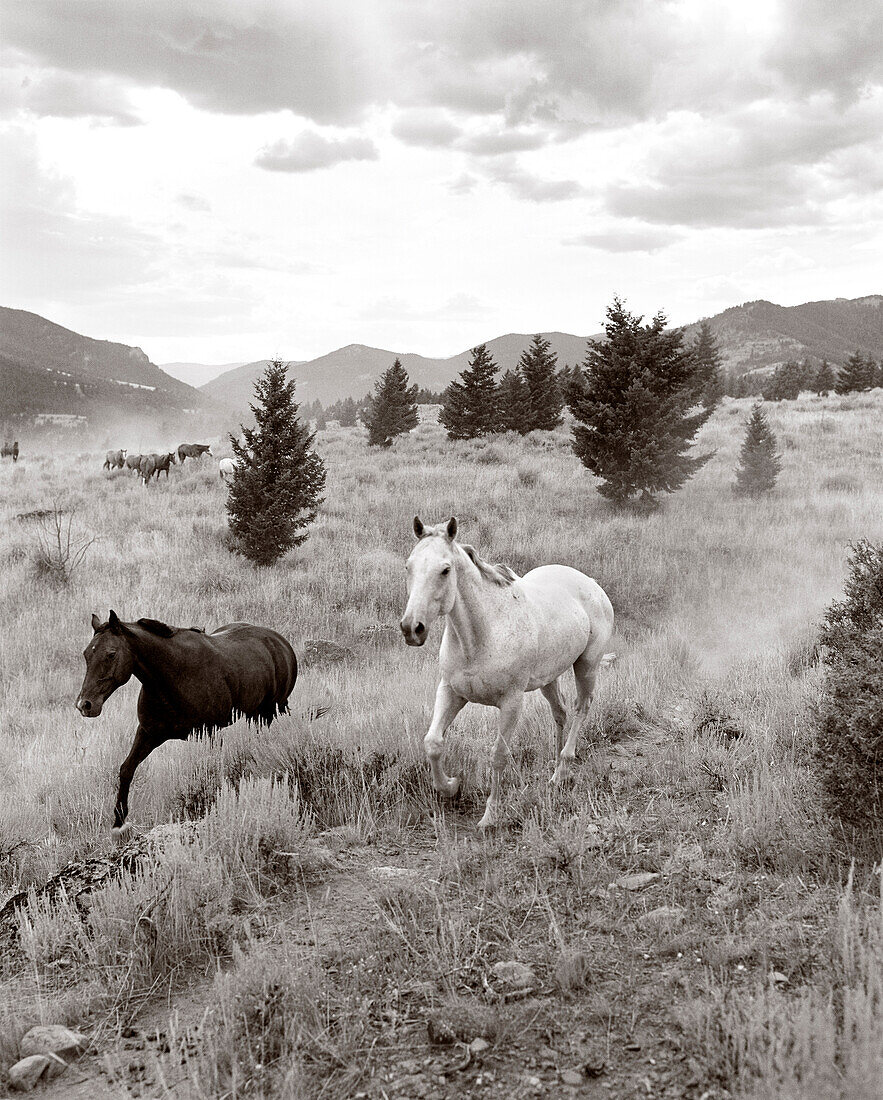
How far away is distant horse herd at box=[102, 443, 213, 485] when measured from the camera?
25.9 meters

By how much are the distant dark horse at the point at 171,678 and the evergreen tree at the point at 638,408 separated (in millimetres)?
14525

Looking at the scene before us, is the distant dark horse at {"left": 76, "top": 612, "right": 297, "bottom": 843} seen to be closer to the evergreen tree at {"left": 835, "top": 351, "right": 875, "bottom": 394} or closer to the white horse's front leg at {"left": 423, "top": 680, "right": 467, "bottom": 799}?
the white horse's front leg at {"left": 423, "top": 680, "right": 467, "bottom": 799}

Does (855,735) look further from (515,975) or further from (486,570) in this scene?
(486,570)

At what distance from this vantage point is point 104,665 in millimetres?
5125

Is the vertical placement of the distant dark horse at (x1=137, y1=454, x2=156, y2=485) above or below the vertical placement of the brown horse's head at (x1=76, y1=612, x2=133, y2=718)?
above

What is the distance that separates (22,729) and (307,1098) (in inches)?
266

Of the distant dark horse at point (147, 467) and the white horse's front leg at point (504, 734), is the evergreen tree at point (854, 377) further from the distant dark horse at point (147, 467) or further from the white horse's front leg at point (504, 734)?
the white horse's front leg at point (504, 734)

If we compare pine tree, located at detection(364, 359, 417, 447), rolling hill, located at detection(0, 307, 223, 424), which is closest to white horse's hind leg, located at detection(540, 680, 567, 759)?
pine tree, located at detection(364, 359, 417, 447)

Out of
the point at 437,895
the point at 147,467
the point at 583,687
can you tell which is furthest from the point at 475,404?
the point at 437,895

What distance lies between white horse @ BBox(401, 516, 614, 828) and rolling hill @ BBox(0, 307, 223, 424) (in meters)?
115

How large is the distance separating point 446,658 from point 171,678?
2168 mm

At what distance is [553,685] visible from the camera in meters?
6.01

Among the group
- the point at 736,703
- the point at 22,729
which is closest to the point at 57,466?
the point at 22,729

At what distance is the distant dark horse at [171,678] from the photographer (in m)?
5.14
